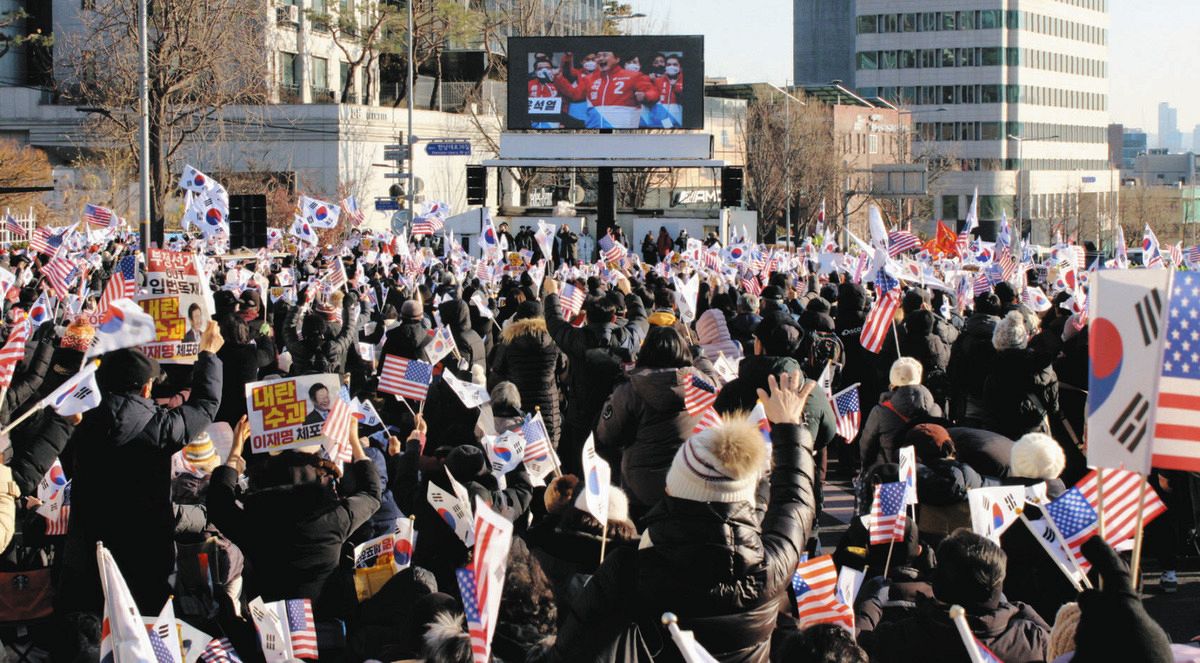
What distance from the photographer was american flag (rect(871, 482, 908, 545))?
6609 millimetres

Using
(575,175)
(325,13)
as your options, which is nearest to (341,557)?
(325,13)

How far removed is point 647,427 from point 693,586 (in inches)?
123

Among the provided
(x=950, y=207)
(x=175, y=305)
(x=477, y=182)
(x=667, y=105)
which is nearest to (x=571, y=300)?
(x=175, y=305)

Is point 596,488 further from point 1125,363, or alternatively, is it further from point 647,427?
point 647,427

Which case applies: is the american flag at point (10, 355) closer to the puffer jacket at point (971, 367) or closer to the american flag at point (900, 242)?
the puffer jacket at point (971, 367)

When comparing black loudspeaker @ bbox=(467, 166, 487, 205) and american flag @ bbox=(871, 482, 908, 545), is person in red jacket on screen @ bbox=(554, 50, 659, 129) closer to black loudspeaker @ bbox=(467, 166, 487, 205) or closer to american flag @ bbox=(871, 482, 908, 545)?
black loudspeaker @ bbox=(467, 166, 487, 205)

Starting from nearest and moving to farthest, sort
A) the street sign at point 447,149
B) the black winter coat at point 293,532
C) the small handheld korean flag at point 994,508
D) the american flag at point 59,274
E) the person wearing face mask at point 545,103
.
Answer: the small handheld korean flag at point 994,508 → the black winter coat at point 293,532 → the american flag at point 59,274 → the street sign at point 447,149 → the person wearing face mask at point 545,103

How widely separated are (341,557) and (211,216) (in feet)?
43.5

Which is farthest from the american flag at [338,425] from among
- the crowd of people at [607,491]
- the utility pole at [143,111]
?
the utility pole at [143,111]

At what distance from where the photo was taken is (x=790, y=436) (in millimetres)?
4754

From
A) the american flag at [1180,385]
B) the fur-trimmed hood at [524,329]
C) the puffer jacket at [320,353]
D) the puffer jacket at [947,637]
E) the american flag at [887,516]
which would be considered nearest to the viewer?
the american flag at [1180,385]

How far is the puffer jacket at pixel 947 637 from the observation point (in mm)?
4762

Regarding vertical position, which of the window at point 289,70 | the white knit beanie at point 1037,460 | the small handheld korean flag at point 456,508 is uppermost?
the window at point 289,70

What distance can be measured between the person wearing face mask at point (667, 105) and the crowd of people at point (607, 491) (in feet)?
111
